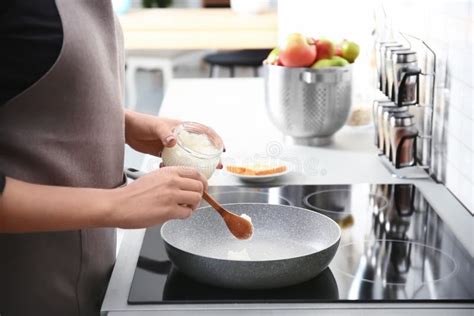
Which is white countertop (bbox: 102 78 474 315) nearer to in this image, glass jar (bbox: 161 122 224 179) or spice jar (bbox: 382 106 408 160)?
spice jar (bbox: 382 106 408 160)

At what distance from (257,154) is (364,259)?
0.67 metres

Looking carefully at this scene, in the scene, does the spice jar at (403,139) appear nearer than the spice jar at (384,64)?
Yes

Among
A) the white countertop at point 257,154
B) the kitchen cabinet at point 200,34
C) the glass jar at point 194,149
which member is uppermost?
the glass jar at point 194,149

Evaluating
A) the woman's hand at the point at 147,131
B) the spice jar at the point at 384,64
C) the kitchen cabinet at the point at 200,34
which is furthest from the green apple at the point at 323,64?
the kitchen cabinet at the point at 200,34

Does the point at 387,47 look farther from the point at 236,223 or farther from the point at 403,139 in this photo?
the point at 236,223

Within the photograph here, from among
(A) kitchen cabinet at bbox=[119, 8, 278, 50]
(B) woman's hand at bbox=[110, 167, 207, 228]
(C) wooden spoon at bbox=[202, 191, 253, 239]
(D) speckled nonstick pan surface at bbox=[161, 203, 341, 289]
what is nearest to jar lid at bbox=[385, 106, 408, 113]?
(D) speckled nonstick pan surface at bbox=[161, 203, 341, 289]

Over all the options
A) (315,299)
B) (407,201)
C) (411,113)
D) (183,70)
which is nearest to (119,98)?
(315,299)

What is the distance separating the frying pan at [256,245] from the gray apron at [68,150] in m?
0.13

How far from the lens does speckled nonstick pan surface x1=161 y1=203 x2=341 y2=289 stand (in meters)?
1.09

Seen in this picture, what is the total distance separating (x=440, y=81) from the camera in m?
1.62

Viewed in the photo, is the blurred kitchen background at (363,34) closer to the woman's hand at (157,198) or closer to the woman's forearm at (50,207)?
the woman's hand at (157,198)

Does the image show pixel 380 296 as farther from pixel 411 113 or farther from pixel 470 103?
pixel 411 113

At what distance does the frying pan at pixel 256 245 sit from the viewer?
1.09 meters

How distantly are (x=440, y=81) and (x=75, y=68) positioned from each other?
31.7 inches
